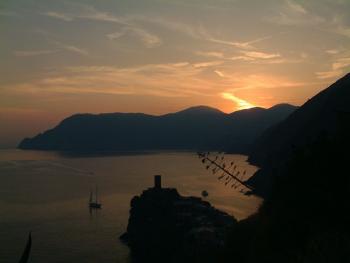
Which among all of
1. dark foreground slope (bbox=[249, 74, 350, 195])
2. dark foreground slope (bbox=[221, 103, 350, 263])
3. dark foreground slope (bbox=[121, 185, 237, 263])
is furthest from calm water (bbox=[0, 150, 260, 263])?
dark foreground slope (bbox=[221, 103, 350, 263])

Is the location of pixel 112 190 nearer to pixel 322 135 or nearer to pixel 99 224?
pixel 99 224

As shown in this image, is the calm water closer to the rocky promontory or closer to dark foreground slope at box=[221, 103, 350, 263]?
the rocky promontory

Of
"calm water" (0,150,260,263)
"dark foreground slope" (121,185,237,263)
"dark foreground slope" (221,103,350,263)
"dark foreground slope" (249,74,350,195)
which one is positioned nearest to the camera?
"dark foreground slope" (221,103,350,263)

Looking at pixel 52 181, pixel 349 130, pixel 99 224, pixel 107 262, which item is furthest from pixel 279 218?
pixel 52 181

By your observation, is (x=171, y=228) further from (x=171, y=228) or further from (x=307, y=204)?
(x=307, y=204)

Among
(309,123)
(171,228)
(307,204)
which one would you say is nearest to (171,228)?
(171,228)

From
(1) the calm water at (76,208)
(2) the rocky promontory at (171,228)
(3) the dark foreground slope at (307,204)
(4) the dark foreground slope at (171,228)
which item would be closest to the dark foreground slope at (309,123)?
(1) the calm water at (76,208)
